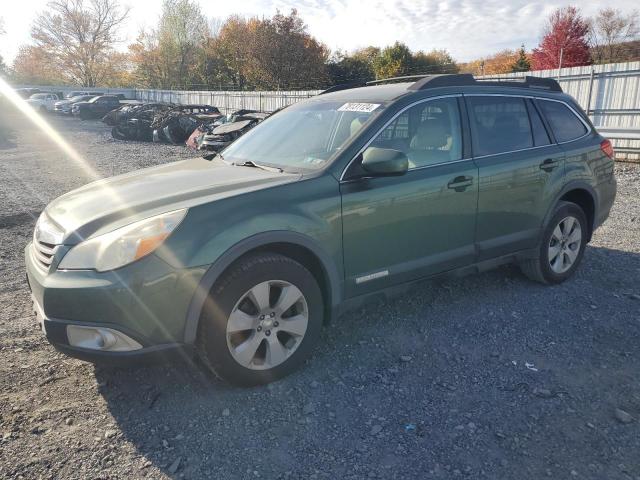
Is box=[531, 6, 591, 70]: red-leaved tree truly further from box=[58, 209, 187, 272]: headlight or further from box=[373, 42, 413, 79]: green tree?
box=[58, 209, 187, 272]: headlight

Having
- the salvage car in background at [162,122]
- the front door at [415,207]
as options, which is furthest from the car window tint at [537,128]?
the salvage car in background at [162,122]

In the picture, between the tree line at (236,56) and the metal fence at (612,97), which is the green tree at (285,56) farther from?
the metal fence at (612,97)

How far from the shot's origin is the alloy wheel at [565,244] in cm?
464

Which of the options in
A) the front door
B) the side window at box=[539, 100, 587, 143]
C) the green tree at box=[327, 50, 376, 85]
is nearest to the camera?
the front door

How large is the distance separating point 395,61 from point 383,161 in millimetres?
38332

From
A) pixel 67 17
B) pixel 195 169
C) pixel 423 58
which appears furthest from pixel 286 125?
pixel 67 17

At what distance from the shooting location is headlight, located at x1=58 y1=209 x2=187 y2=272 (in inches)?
103

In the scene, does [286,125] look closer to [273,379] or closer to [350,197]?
[350,197]

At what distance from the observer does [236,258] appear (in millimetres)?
2838

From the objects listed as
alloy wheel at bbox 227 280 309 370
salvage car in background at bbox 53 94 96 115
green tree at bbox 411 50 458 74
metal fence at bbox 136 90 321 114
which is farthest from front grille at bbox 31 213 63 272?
salvage car in background at bbox 53 94 96 115

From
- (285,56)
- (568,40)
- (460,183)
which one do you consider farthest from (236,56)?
(460,183)

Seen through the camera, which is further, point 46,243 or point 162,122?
point 162,122

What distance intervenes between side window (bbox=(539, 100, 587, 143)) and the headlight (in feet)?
11.5

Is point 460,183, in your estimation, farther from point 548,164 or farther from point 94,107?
point 94,107
